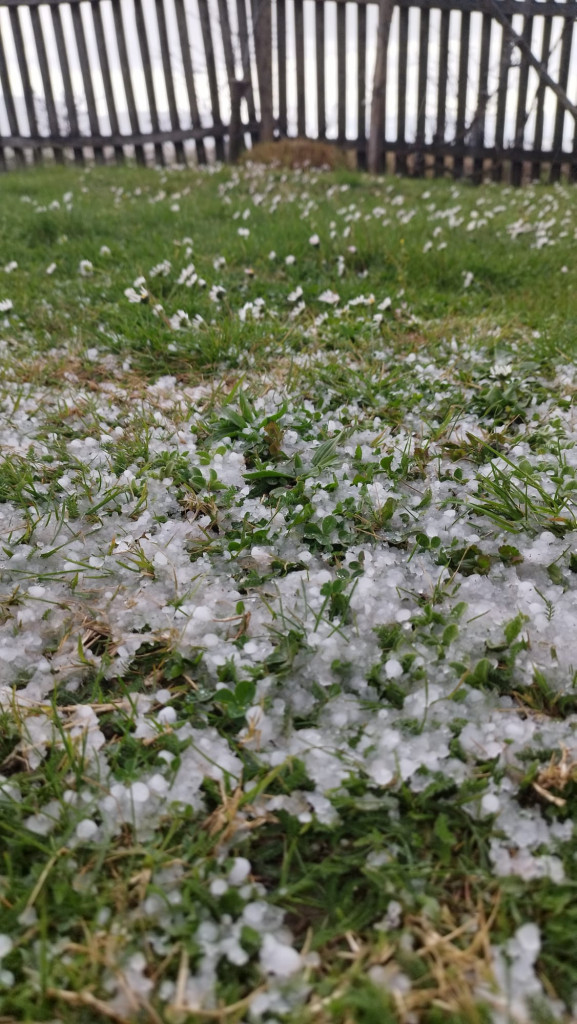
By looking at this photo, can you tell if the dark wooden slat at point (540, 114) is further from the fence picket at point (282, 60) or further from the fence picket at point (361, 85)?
the fence picket at point (282, 60)

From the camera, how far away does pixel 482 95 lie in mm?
9148

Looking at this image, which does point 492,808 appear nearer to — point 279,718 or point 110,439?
point 279,718

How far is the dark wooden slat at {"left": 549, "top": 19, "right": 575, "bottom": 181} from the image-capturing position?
8570 millimetres

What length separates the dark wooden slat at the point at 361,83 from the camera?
9.24 meters

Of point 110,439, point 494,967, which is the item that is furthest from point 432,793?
point 110,439

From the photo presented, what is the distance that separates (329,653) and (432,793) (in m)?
0.44

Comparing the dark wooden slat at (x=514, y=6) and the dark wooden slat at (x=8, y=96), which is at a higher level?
the dark wooden slat at (x=514, y=6)

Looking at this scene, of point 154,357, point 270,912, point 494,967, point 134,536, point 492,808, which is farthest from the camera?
point 154,357

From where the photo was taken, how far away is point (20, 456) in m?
2.58

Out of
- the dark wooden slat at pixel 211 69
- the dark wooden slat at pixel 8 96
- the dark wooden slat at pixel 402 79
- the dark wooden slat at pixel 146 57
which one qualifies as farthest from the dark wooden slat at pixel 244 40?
the dark wooden slat at pixel 8 96

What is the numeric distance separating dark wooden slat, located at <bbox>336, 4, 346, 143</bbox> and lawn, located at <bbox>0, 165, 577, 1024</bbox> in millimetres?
7757

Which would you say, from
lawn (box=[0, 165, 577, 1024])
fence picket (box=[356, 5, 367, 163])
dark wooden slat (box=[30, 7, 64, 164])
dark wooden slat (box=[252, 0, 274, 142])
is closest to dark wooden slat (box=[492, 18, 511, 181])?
fence picket (box=[356, 5, 367, 163])

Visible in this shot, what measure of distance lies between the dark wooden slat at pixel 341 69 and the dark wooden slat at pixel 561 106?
2959 mm

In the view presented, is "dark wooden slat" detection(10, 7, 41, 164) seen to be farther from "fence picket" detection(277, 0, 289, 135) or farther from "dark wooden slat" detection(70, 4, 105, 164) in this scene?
"fence picket" detection(277, 0, 289, 135)
